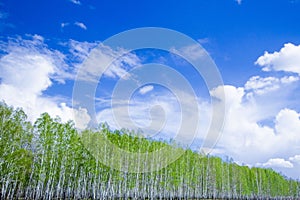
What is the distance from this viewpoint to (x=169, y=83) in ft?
65.9

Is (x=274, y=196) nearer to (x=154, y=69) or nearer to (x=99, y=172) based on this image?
(x=99, y=172)

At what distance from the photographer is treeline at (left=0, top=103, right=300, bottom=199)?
1113 inches

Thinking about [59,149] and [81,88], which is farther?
[59,149]

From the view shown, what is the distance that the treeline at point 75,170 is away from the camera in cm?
2828

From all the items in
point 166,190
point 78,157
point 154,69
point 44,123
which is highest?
point 154,69

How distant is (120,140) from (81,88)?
25.6 m

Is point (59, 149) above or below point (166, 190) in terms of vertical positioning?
above

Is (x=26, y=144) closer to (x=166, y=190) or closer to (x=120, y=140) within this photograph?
(x=120, y=140)

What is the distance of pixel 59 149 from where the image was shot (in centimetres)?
3425

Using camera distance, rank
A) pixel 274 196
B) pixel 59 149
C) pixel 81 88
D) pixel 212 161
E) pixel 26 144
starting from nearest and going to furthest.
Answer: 1. pixel 81 88
2. pixel 26 144
3. pixel 59 149
4. pixel 212 161
5. pixel 274 196

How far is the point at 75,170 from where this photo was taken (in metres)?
38.9

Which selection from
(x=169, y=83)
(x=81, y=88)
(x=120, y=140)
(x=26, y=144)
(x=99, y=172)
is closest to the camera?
(x=81, y=88)

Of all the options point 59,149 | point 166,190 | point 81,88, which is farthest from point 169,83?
point 166,190

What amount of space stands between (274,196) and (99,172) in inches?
2414
